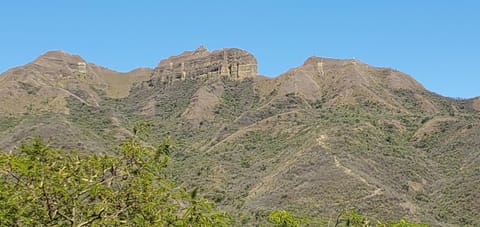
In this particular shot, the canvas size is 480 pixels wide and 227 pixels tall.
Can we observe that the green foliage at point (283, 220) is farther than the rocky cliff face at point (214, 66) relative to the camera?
No

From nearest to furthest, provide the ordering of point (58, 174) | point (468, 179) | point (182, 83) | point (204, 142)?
point (58, 174) < point (468, 179) < point (204, 142) < point (182, 83)

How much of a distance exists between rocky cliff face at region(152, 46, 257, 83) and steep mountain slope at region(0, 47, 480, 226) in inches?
11.0

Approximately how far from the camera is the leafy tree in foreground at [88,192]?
1259 cm

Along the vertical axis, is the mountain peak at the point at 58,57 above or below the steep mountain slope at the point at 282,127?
above

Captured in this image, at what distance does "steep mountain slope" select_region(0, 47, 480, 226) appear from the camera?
6781cm

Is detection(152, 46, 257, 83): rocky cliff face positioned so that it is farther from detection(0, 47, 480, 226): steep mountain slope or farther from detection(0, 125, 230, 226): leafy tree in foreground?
detection(0, 125, 230, 226): leafy tree in foreground

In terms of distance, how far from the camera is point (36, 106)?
4481 inches

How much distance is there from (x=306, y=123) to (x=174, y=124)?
3643 centimetres

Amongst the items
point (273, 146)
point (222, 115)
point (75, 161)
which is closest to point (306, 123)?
point (273, 146)

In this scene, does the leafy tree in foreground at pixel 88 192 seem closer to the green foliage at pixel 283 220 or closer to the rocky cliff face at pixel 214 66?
the green foliage at pixel 283 220

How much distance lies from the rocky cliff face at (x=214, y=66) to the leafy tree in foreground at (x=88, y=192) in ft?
416

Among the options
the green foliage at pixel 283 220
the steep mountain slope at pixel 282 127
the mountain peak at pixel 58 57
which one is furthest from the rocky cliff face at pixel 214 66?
the green foliage at pixel 283 220

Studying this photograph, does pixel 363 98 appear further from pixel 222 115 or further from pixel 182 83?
pixel 182 83

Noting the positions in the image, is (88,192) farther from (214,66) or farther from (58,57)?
(58,57)
